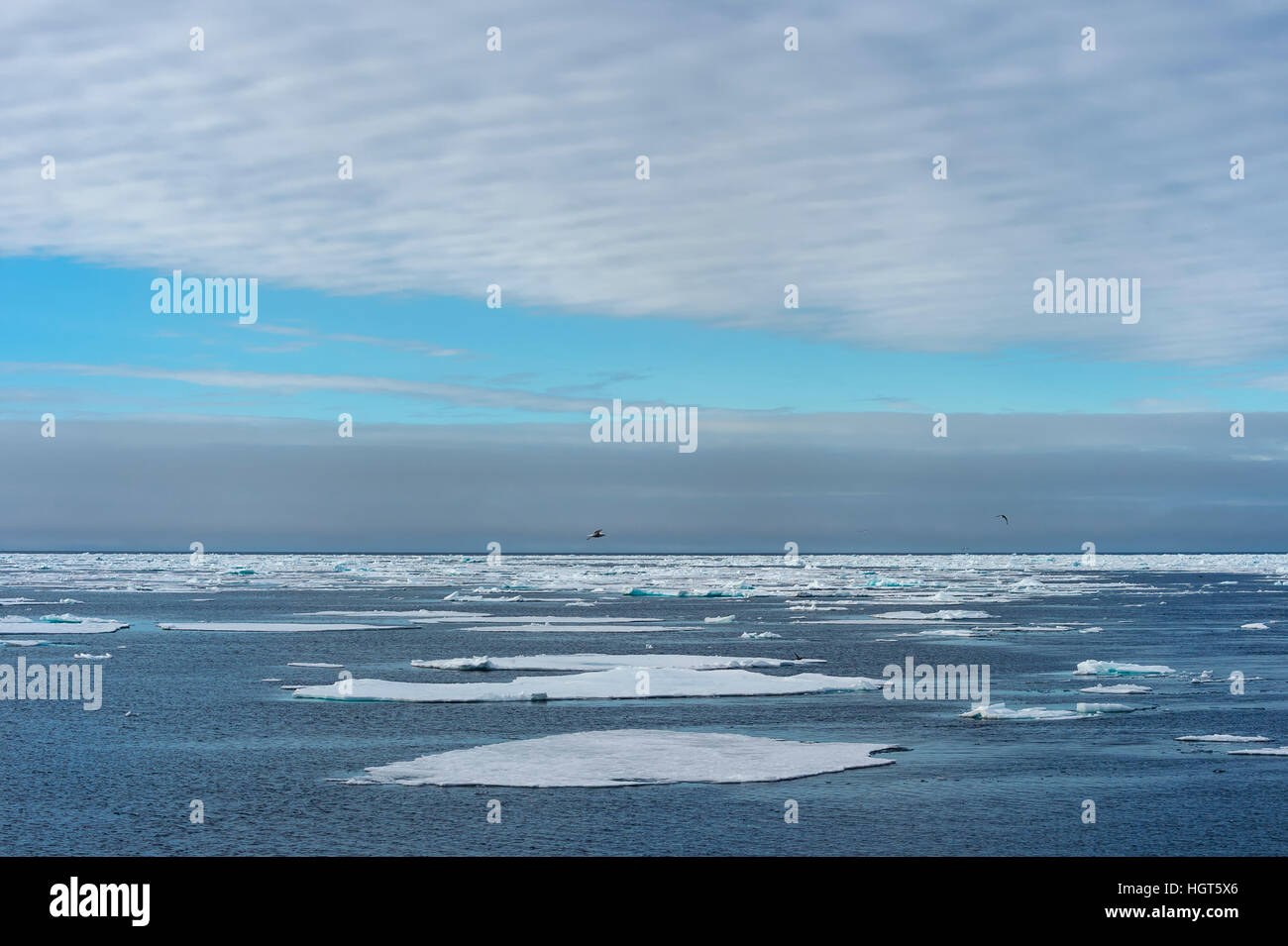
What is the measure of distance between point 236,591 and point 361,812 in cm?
5724

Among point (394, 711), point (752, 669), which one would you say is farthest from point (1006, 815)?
point (752, 669)

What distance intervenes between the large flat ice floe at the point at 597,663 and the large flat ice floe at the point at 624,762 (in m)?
8.68

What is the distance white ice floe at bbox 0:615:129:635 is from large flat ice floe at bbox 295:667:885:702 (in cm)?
1585

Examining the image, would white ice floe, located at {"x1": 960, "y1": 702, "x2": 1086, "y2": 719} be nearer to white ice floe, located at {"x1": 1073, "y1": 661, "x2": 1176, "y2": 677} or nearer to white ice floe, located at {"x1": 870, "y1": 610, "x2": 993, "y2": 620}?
white ice floe, located at {"x1": 1073, "y1": 661, "x2": 1176, "y2": 677}

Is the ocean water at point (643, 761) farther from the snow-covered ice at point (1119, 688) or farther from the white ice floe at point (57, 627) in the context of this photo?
the white ice floe at point (57, 627)

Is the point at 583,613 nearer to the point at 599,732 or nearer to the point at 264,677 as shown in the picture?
the point at 264,677

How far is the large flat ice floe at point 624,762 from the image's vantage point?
46.2ft

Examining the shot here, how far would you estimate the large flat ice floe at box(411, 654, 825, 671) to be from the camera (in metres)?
26.2

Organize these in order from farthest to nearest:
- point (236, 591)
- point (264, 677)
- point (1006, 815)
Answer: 1. point (236, 591)
2. point (264, 677)
3. point (1006, 815)

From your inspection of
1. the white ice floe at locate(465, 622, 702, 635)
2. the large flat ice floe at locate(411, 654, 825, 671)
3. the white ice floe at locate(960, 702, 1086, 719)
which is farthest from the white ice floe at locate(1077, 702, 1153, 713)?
the white ice floe at locate(465, 622, 702, 635)

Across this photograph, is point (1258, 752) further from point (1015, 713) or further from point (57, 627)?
point (57, 627)

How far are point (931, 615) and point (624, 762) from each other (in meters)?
31.2

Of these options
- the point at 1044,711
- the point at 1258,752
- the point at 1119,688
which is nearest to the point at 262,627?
the point at 1119,688

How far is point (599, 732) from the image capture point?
1730 cm
